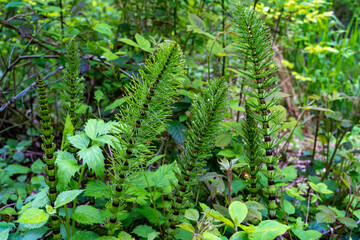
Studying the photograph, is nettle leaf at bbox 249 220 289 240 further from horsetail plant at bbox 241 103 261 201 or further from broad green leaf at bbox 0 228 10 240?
broad green leaf at bbox 0 228 10 240

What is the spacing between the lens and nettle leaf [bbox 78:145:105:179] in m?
1.03

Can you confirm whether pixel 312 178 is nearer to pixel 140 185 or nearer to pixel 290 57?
pixel 140 185

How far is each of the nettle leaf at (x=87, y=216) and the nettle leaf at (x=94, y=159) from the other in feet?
0.57

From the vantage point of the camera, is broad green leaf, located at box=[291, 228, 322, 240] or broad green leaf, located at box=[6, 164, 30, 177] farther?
broad green leaf, located at box=[6, 164, 30, 177]

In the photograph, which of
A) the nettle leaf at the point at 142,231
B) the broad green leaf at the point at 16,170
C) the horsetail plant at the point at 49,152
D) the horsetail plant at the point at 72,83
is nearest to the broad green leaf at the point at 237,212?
the nettle leaf at the point at 142,231

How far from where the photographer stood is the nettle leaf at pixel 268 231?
90 centimetres

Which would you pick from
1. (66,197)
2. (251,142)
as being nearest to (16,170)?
(66,197)

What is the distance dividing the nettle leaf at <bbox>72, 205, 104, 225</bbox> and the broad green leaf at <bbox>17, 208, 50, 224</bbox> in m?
0.16

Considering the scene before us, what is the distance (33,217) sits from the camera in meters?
0.93

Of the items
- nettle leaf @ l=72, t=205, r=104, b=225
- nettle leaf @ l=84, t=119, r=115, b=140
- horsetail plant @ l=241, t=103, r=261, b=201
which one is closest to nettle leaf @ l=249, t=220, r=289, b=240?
horsetail plant @ l=241, t=103, r=261, b=201

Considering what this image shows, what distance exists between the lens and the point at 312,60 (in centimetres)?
450

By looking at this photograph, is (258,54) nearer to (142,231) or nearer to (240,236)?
(240,236)

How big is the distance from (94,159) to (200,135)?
418 mm

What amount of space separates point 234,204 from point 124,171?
417mm
